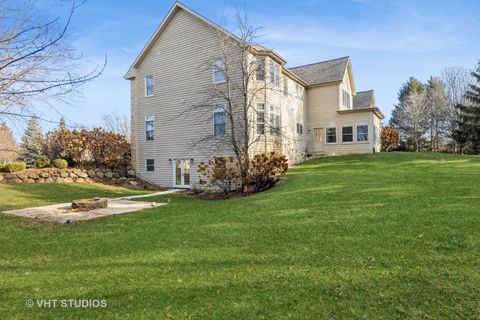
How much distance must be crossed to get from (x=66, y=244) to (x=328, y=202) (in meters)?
6.03

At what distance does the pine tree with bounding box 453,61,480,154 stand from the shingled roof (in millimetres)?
14788

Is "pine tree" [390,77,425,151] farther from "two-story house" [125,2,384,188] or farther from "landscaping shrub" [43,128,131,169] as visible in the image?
"landscaping shrub" [43,128,131,169]

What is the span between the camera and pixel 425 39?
602 inches

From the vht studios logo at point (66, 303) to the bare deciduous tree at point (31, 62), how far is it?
2675 millimetres

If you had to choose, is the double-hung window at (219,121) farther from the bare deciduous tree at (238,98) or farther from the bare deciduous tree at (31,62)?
the bare deciduous tree at (31,62)

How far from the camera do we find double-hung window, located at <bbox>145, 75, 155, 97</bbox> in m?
19.0

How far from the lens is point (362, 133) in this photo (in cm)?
2178

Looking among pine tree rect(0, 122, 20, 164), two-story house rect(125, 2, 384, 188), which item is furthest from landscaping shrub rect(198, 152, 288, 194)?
pine tree rect(0, 122, 20, 164)

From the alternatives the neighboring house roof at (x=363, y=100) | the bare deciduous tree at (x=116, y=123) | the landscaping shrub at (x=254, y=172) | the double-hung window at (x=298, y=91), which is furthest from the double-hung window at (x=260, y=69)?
the bare deciduous tree at (x=116, y=123)

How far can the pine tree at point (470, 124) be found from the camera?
28.4 meters

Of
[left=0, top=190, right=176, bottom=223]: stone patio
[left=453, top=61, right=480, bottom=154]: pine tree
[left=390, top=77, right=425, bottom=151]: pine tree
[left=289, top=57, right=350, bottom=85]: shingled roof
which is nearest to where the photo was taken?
[left=0, top=190, right=176, bottom=223]: stone patio

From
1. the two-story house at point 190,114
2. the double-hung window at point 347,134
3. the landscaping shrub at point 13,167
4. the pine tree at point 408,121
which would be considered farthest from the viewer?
the pine tree at point 408,121

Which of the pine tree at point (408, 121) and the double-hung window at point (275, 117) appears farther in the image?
the pine tree at point (408, 121)

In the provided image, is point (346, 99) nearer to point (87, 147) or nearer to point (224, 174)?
point (224, 174)
